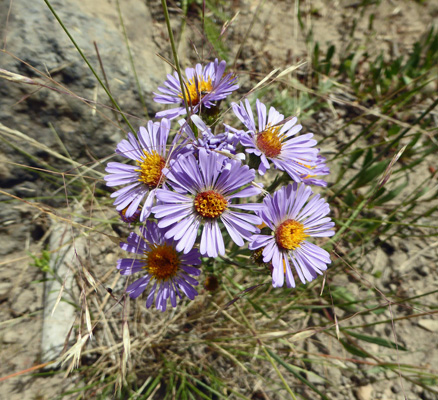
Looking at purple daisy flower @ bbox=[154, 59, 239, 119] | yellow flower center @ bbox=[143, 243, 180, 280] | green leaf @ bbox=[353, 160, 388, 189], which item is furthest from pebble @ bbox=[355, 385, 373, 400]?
purple daisy flower @ bbox=[154, 59, 239, 119]

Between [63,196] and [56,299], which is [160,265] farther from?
[63,196]

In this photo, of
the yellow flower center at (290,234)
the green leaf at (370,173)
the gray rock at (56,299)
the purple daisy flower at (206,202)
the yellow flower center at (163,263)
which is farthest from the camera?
the green leaf at (370,173)

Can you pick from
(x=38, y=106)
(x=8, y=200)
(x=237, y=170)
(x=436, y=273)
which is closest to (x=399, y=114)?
(x=436, y=273)

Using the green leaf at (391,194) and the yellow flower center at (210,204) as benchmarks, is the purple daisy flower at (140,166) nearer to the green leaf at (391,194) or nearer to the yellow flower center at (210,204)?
the yellow flower center at (210,204)

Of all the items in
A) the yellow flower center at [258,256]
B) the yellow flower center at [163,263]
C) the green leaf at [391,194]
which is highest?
the green leaf at [391,194]

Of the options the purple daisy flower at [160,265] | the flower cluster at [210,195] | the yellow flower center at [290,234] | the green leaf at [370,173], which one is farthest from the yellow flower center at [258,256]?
the green leaf at [370,173]

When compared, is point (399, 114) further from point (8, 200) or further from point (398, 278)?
point (8, 200)

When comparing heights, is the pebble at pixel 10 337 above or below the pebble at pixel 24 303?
below
